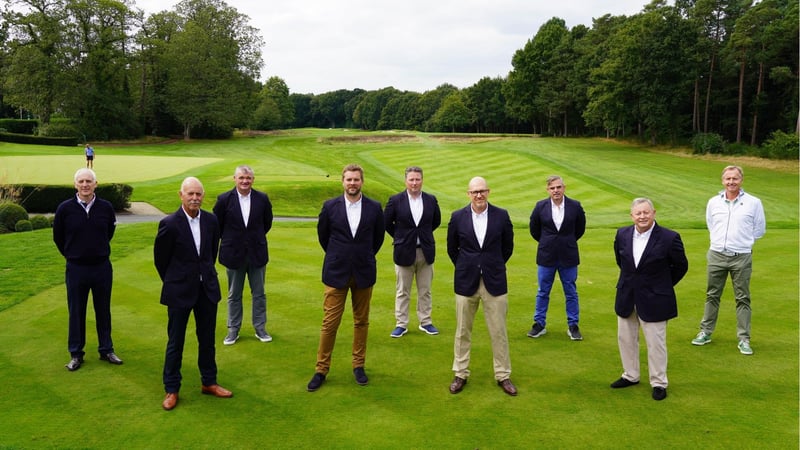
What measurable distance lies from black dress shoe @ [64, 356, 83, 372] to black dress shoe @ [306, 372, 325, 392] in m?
2.90

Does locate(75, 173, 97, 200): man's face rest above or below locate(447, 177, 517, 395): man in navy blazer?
above

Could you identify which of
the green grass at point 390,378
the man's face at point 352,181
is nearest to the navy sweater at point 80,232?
the green grass at point 390,378

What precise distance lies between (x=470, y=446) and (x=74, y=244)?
17.1ft

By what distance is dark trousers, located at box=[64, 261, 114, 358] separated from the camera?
6.61 m

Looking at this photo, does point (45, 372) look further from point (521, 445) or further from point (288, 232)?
point (288, 232)

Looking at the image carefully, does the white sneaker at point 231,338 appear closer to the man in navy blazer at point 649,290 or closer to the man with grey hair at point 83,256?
the man with grey hair at point 83,256

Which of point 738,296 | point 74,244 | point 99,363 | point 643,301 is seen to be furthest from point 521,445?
point 74,244

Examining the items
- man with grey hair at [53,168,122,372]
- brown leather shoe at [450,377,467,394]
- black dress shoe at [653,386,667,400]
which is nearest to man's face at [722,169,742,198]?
black dress shoe at [653,386,667,400]

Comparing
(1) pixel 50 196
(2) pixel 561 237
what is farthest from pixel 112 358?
(1) pixel 50 196

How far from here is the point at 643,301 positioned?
5.93m

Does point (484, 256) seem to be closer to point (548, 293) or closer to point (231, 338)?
point (548, 293)

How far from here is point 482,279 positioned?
600 centimetres

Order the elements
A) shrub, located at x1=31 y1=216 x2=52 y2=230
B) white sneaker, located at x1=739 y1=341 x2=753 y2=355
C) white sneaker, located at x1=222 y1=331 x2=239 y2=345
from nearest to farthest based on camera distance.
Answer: white sneaker, located at x1=739 y1=341 x2=753 y2=355 < white sneaker, located at x1=222 y1=331 x2=239 y2=345 < shrub, located at x1=31 y1=216 x2=52 y2=230

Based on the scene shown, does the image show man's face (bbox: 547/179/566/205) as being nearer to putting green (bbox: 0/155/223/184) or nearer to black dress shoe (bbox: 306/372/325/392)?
black dress shoe (bbox: 306/372/325/392)
